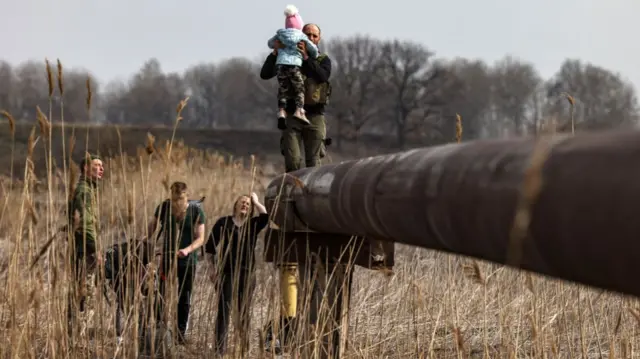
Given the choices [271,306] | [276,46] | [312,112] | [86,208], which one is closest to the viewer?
[271,306]

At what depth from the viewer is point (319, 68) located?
4.71 m

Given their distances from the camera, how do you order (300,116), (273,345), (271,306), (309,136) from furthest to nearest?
(309,136) < (300,116) < (271,306) < (273,345)

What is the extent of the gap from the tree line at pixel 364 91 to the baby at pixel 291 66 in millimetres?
26733

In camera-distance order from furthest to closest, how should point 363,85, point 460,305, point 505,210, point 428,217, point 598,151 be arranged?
point 363,85
point 460,305
point 428,217
point 505,210
point 598,151

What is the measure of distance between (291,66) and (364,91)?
1727 inches

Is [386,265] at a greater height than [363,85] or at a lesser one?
lesser

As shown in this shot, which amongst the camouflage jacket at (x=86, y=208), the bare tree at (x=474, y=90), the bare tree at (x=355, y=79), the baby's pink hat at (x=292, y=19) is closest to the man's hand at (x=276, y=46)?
the baby's pink hat at (x=292, y=19)

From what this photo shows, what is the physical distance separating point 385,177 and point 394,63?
49.5 meters

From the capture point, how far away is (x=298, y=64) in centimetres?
477

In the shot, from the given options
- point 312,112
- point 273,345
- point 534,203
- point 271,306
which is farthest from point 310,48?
point 534,203

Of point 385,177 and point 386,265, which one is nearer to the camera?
point 385,177

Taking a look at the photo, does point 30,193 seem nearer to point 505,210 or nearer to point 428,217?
point 428,217

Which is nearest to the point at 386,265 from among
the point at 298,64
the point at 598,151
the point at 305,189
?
the point at 305,189

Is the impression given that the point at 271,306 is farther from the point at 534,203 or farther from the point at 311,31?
the point at 311,31
